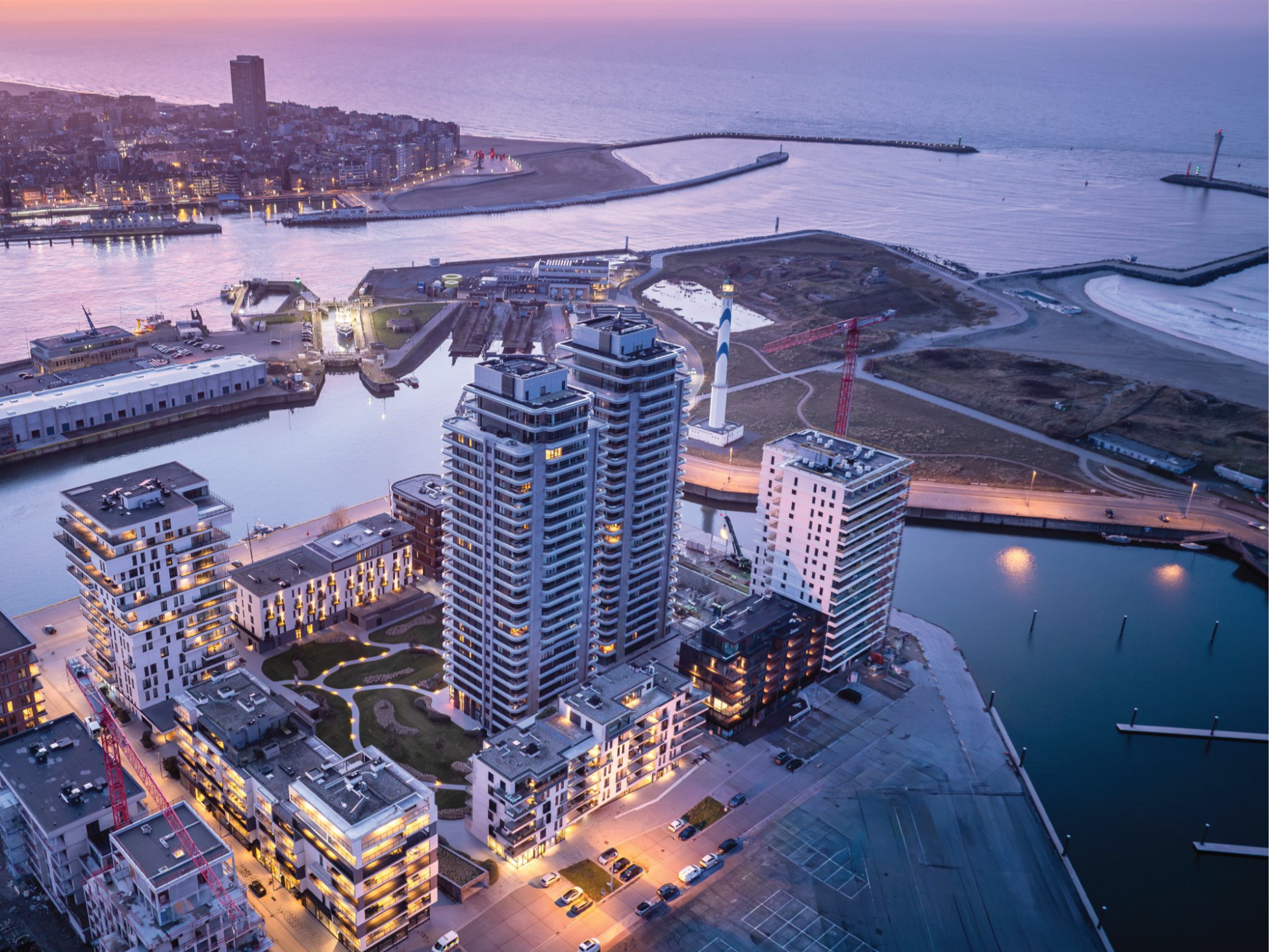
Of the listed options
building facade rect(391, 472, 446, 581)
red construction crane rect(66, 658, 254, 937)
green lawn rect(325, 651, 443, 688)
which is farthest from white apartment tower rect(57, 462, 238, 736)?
building facade rect(391, 472, 446, 581)

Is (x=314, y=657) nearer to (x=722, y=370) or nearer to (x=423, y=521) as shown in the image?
(x=423, y=521)

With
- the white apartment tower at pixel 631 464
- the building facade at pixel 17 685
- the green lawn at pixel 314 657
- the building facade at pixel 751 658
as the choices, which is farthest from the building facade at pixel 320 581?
the building facade at pixel 751 658

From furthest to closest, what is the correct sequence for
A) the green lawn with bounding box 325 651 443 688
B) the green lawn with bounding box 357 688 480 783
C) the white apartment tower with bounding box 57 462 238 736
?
the green lawn with bounding box 325 651 443 688 → the green lawn with bounding box 357 688 480 783 → the white apartment tower with bounding box 57 462 238 736

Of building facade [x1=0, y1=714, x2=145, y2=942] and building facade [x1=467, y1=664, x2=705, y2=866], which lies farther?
building facade [x1=467, y1=664, x2=705, y2=866]

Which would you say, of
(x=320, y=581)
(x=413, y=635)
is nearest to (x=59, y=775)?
(x=320, y=581)

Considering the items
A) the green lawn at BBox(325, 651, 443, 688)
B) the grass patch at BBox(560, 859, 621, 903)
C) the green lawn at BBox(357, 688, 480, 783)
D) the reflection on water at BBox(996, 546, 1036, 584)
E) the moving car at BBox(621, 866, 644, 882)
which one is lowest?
the grass patch at BBox(560, 859, 621, 903)

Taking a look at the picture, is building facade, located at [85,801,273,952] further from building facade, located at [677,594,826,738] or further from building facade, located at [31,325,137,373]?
building facade, located at [31,325,137,373]
